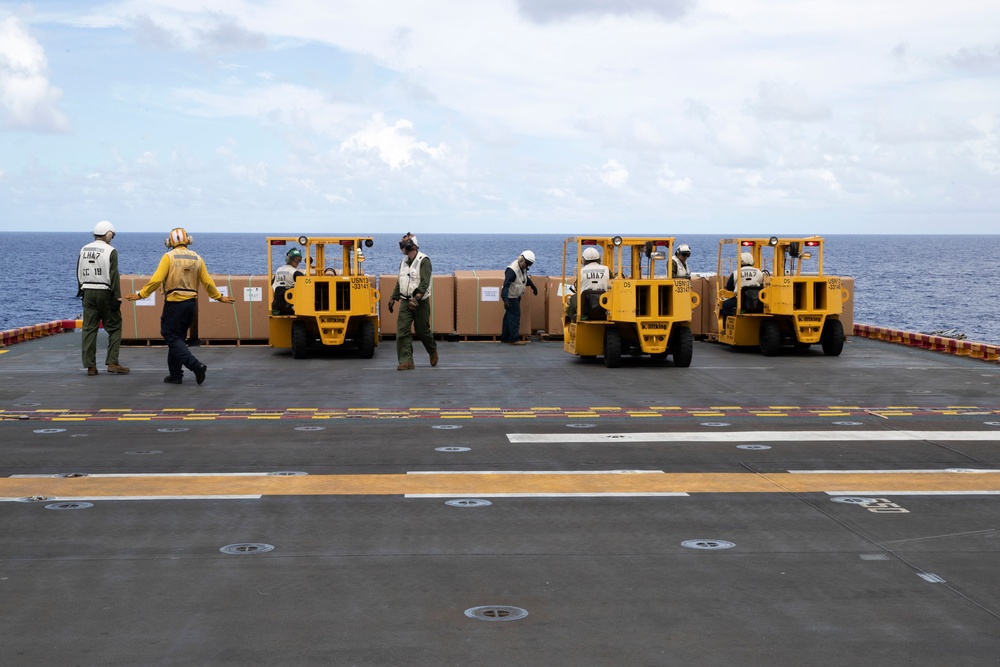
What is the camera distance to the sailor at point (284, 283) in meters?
19.8

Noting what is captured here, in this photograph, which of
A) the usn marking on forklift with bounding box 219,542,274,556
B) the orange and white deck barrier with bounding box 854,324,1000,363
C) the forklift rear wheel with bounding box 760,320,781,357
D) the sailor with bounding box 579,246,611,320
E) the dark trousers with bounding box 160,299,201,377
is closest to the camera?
the usn marking on forklift with bounding box 219,542,274,556

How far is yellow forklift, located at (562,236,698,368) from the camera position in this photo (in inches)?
697

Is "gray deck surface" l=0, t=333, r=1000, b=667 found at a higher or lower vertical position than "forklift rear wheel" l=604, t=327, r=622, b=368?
lower

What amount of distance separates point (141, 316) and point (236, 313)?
180 cm

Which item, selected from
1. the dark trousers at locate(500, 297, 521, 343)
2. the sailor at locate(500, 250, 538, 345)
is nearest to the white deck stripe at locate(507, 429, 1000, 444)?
the sailor at locate(500, 250, 538, 345)

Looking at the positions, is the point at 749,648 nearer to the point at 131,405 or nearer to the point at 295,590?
the point at 295,590

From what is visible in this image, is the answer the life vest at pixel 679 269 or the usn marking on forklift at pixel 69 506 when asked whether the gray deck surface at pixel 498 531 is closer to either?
the usn marking on forklift at pixel 69 506

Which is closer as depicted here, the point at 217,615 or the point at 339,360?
the point at 217,615

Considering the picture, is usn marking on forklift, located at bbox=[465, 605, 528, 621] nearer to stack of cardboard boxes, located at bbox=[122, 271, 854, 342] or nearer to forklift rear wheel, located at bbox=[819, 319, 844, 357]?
forklift rear wheel, located at bbox=[819, 319, 844, 357]

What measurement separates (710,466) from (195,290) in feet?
28.5

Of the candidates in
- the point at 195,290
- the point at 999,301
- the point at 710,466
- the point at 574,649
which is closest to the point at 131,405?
the point at 195,290

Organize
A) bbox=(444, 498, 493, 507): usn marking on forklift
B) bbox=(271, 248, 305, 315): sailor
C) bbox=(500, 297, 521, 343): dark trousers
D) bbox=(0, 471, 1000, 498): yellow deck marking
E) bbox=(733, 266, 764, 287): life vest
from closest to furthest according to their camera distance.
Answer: bbox=(444, 498, 493, 507): usn marking on forklift, bbox=(0, 471, 1000, 498): yellow deck marking, bbox=(271, 248, 305, 315): sailor, bbox=(733, 266, 764, 287): life vest, bbox=(500, 297, 521, 343): dark trousers

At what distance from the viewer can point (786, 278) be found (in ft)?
63.8

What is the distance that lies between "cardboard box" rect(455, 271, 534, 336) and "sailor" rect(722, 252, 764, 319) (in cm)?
419
